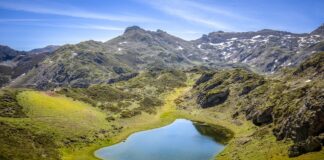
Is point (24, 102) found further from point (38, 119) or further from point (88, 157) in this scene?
point (88, 157)

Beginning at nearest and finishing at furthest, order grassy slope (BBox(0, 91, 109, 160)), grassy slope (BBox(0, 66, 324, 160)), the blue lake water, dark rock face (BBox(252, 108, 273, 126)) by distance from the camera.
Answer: grassy slope (BBox(0, 91, 109, 160))
grassy slope (BBox(0, 66, 324, 160))
the blue lake water
dark rock face (BBox(252, 108, 273, 126))

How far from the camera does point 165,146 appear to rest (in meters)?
121

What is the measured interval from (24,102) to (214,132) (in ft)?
268

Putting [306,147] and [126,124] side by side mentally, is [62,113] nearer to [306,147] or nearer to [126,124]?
[126,124]

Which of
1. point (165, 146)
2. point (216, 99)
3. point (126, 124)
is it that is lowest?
point (126, 124)

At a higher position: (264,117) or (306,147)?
(306,147)

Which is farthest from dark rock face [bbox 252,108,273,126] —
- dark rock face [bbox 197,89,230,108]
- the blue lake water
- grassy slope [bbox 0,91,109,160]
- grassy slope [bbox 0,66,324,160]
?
grassy slope [bbox 0,91,109,160]

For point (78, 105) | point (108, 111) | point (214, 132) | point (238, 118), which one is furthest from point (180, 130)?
point (78, 105)

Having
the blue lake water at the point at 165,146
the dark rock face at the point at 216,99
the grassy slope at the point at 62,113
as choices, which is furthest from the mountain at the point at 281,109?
the grassy slope at the point at 62,113

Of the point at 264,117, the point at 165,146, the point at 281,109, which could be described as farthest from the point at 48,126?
the point at 281,109

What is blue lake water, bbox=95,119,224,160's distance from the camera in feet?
350

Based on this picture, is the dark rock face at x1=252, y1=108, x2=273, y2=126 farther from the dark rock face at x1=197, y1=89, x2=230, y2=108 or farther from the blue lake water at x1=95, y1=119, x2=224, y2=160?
the dark rock face at x1=197, y1=89, x2=230, y2=108

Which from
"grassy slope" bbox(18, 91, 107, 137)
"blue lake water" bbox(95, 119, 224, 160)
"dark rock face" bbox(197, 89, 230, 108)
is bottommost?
"blue lake water" bbox(95, 119, 224, 160)

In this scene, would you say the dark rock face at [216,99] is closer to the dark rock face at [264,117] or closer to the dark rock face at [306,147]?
the dark rock face at [264,117]
